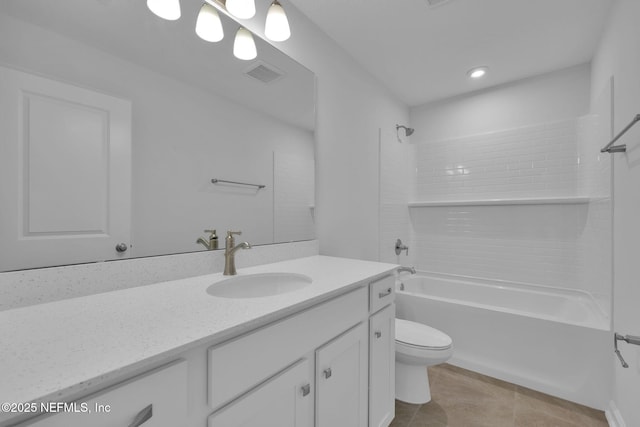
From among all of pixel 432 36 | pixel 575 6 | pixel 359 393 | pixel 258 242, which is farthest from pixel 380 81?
pixel 359 393

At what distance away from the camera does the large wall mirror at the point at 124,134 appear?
79cm

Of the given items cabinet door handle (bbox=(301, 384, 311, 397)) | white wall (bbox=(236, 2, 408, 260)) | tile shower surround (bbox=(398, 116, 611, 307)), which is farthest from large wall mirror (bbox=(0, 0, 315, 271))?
tile shower surround (bbox=(398, 116, 611, 307))

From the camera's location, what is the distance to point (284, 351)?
2.65 feet

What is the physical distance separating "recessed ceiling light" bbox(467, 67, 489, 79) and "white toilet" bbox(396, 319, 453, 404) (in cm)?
219

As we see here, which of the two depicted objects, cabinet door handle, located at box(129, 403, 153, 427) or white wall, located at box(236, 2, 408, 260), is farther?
white wall, located at box(236, 2, 408, 260)

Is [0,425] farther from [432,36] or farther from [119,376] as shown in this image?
[432,36]

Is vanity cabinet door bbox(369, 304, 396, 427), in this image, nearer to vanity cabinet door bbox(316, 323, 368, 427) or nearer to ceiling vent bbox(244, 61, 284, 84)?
vanity cabinet door bbox(316, 323, 368, 427)

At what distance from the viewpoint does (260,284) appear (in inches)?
50.0

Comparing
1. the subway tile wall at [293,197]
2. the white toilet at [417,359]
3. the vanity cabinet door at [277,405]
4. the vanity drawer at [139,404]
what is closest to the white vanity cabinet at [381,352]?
the white toilet at [417,359]

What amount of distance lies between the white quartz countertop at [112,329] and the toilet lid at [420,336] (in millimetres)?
905

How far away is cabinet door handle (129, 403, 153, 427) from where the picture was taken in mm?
498

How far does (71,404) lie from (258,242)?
40.0 inches

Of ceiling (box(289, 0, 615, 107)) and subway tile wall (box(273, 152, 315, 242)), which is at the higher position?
ceiling (box(289, 0, 615, 107))

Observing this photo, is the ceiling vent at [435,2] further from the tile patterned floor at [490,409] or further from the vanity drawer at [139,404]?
the tile patterned floor at [490,409]
